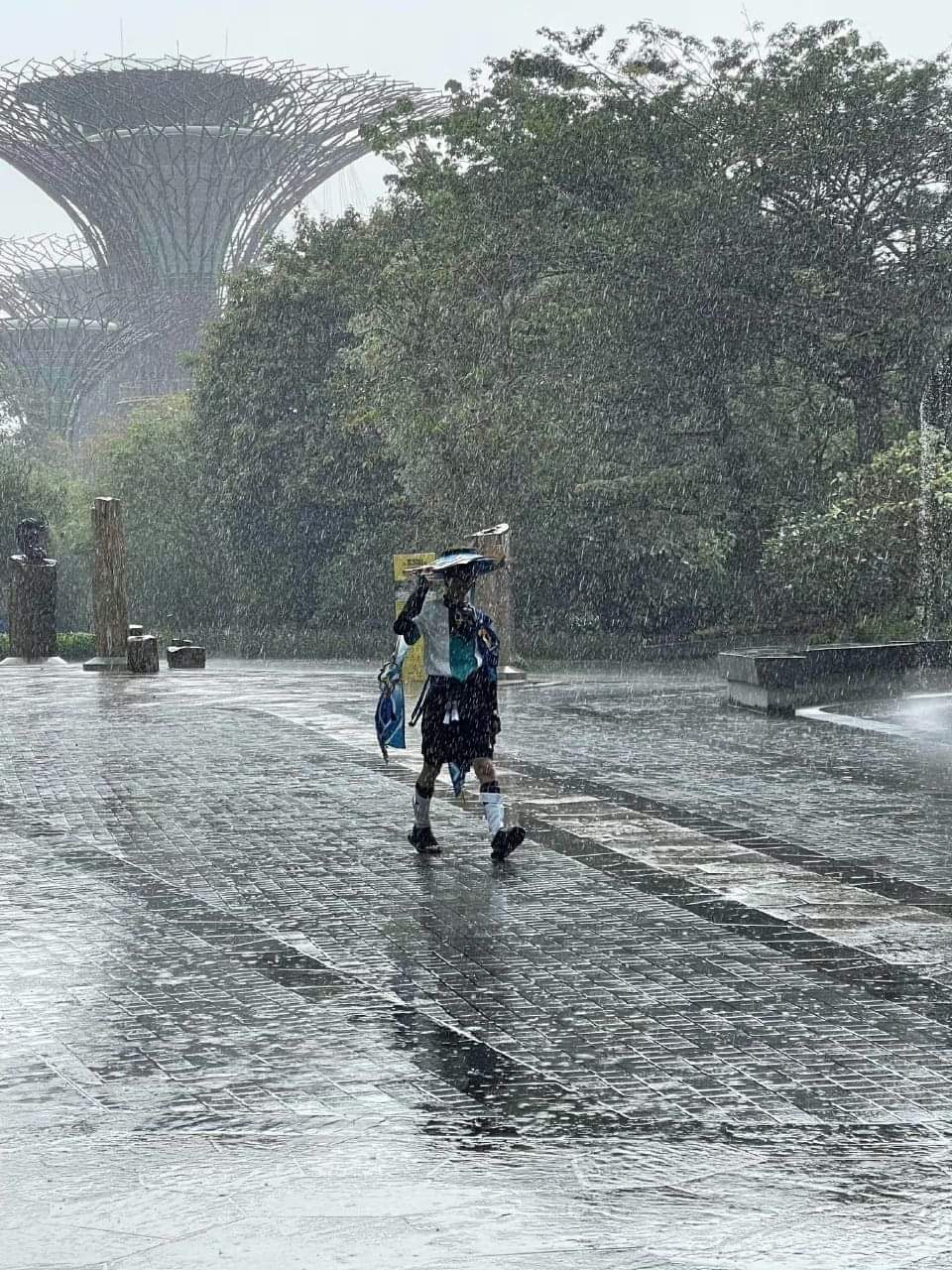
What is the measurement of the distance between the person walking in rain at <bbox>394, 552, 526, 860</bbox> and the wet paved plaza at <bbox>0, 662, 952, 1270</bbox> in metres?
0.40

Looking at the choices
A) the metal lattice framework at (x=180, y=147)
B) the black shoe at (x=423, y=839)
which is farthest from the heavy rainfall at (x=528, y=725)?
the metal lattice framework at (x=180, y=147)

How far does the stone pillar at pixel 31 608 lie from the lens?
102ft

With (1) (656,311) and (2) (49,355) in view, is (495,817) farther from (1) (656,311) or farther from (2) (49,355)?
(2) (49,355)

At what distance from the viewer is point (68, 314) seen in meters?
102

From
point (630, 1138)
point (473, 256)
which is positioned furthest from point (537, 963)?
point (473, 256)

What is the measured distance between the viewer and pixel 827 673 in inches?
852

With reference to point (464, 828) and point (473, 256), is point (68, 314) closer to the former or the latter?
point (473, 256)

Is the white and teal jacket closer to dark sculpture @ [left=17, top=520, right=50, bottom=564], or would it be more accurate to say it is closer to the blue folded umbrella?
the blue folded umbrella

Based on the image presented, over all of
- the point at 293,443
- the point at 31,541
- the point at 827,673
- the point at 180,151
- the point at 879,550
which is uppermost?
the point at 180,151

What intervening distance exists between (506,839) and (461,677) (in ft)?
3.10

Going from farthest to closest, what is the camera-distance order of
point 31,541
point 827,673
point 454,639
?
point 31,541 < point 827,673 < point 454,639

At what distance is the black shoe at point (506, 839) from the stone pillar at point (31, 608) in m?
21.2

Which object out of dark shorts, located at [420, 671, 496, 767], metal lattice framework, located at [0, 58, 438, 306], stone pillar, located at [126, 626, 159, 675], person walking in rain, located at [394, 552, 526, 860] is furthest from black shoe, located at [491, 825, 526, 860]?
metal lattice framework, located at [0, 58, 438, 306]

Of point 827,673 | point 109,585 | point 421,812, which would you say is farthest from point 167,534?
point 421,812
